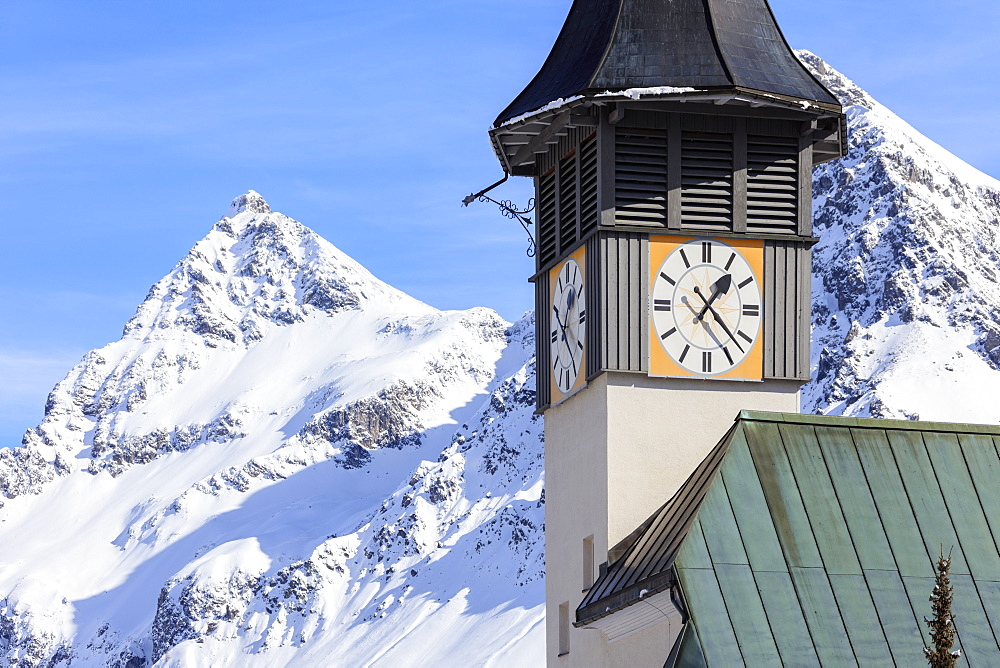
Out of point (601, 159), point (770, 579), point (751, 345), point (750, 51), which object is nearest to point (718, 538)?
point (770, 579)

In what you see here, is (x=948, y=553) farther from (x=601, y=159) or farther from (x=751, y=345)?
(x=601, y=159)

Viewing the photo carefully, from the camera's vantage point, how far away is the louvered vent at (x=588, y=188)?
32.4 m

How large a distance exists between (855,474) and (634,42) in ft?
28.5

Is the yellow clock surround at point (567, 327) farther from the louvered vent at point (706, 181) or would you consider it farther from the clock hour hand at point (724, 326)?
the clock hour hand at point (724, 326)

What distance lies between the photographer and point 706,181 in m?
32.4

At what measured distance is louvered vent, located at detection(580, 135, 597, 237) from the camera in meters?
32.4

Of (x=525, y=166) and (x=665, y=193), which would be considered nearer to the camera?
(x=665, y=193)

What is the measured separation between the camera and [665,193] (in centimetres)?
3212

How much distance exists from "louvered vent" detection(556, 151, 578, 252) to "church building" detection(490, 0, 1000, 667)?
0.08 meters

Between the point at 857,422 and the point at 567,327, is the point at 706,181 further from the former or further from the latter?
the point at 857,422

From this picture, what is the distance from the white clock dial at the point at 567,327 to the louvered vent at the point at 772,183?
3.21 meters

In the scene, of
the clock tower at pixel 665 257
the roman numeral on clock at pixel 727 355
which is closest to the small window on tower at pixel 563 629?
the clock tower at pixel 665 257

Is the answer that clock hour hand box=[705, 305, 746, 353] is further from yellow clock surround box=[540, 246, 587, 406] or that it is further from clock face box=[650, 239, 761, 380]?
yellow clock surround box=[540, 246, 587, 406]

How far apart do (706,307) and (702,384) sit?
1.32 metres
